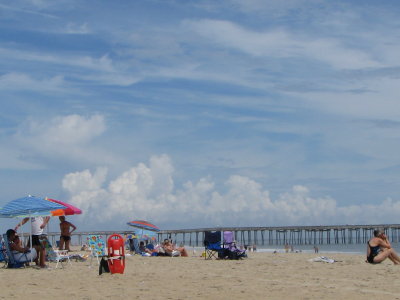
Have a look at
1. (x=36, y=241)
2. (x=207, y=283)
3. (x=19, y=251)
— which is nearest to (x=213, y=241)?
(x=36, y=241)

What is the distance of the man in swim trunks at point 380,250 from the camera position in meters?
13.6

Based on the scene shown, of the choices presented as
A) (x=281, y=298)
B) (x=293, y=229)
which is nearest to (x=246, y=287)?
(x=281, y=298)

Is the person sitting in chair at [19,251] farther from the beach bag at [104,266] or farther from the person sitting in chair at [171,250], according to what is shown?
the person sitting in chair at [171,250]

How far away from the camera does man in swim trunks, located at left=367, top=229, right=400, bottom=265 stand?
13.6 meters

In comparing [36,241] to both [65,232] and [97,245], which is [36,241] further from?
[65,232]

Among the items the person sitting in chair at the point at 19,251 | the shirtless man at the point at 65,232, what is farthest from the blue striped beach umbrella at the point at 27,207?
the shirtless man at the point at 65,232

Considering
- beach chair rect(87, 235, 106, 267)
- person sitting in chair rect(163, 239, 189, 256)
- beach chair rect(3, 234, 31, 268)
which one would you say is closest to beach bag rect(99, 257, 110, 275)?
beach chair rect(87, 235, 106, 267)

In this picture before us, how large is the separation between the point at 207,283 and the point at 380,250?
18.8 feet

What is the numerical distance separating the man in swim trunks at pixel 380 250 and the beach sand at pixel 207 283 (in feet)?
4.41

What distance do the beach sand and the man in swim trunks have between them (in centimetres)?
134

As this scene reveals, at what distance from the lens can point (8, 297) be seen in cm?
814

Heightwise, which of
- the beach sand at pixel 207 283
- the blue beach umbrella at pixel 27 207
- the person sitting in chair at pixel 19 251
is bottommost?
the beach sand at pixel 207 283

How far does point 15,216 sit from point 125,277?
342 cm

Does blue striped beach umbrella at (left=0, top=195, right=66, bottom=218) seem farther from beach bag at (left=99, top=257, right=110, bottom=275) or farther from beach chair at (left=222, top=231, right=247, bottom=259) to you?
beach chair at (left=222, top=231, right=247, bottom=259)
